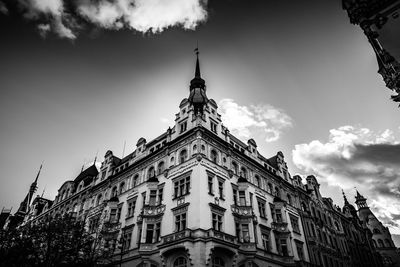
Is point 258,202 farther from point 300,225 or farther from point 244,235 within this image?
point 300,225

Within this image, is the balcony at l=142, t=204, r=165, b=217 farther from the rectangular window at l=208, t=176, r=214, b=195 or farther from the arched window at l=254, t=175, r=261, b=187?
the arched window at l=254, t=175, r=261, b=187

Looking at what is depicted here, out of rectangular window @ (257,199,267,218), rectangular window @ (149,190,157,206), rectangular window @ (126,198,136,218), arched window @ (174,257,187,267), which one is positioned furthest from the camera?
rectangular window @ (257,199,267,218)

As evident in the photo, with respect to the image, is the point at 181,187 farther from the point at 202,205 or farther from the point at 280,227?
the point at 280,227

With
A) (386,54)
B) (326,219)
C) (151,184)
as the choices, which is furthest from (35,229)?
(326,219)

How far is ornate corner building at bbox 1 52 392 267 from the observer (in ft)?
87.2

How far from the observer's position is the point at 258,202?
35156mm

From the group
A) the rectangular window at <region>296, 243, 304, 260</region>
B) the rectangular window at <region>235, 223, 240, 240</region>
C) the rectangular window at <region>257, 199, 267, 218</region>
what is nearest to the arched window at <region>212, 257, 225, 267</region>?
the rectangular window at <region>235, 223, 240, 240</region>

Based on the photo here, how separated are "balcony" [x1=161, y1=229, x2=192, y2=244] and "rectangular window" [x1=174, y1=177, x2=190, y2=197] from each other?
4442 mm

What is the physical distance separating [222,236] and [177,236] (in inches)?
174

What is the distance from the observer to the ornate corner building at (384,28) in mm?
13375

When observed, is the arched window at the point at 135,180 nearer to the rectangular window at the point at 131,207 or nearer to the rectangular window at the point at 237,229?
the rectangular window at the point at 131,207

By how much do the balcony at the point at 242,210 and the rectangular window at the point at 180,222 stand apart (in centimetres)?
600

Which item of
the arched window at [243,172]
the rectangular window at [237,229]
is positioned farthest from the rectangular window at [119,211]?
the arched window at [243,172]

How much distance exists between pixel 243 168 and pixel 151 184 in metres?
12.8
